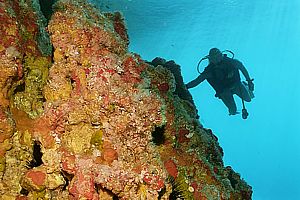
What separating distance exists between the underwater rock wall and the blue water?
21.2 metres

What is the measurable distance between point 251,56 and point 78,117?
2588 inches

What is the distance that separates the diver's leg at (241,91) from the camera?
1228 centimetres

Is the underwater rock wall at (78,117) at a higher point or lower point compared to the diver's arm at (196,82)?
lower

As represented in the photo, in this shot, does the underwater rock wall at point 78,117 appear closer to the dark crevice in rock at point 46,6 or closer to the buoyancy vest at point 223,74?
the dark crevice in rock at point 46,6

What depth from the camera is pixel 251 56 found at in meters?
64.8

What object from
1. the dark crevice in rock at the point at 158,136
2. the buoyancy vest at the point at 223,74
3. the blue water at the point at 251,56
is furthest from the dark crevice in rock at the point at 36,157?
the blue water at the point at 251,56

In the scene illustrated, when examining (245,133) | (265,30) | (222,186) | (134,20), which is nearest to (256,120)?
(245,133)

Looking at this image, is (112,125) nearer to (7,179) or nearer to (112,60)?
(112,60)

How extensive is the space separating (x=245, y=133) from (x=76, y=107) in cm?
13765

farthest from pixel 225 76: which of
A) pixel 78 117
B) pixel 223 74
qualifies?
pixel 78 117

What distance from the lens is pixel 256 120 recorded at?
13688cm

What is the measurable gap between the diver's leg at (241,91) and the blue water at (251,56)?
14054 millimetres

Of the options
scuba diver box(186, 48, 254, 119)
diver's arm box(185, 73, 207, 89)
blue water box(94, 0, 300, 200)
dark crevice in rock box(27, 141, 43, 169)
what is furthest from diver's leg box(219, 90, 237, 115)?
blue water box(94, 0, 300, 200)

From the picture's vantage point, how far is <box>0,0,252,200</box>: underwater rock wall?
2.43m
